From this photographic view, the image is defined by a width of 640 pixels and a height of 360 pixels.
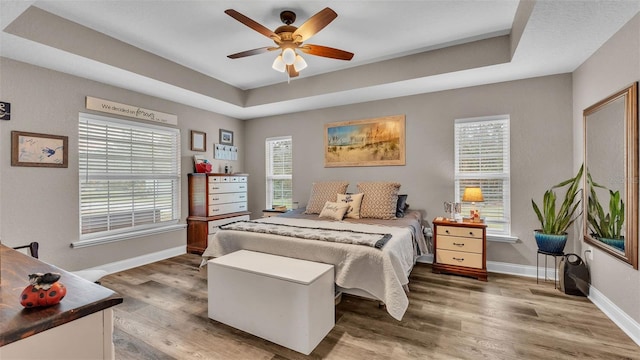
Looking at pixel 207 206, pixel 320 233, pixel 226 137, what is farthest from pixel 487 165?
pixel 226 137

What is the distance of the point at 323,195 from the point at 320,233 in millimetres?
1487

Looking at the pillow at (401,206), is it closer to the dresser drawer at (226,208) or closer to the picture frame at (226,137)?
the dresser drawer at (226,208)

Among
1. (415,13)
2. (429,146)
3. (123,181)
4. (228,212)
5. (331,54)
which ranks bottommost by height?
(228,212)

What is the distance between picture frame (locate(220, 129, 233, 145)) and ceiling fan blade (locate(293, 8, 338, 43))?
309cm

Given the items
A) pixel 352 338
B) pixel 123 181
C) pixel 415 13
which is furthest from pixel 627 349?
pixel 123 181

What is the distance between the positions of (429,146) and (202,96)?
3363mm

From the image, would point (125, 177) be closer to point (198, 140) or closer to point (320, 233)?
point (198, 140)

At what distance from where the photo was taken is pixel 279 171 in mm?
5324

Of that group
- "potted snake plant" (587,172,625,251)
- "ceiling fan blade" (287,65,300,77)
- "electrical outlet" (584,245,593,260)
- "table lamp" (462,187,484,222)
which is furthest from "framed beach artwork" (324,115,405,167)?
"electrical outlet" (584,245,593,260)

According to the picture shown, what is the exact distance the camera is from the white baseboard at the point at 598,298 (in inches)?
83.1

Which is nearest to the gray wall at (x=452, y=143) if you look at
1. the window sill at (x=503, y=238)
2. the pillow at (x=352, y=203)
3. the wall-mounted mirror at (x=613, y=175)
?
the window sill at (x=503, y=238)

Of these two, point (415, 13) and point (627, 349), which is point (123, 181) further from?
point (627, 349)

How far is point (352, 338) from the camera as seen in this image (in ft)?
6.93

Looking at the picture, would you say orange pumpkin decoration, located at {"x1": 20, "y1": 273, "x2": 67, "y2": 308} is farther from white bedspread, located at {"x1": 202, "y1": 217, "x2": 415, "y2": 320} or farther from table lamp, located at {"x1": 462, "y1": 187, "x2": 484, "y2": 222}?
table lamp, located at {"x1": 462, "y1": 187, "x2": 484, "y2": 222}
